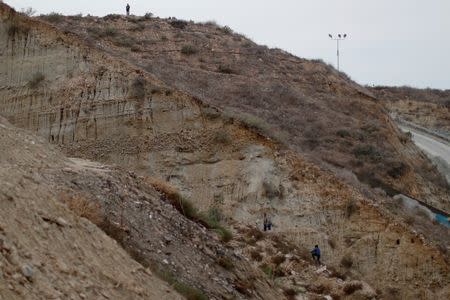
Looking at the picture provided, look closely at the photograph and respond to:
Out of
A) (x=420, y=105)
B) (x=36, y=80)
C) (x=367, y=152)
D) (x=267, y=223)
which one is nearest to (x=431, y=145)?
(x=420, y=105)

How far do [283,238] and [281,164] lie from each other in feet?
9.88

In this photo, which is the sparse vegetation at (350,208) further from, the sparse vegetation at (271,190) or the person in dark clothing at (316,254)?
the sparse vegetation at (271,190)

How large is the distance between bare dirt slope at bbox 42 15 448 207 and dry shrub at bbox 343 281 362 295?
6.47 meters

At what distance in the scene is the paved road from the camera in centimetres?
4562

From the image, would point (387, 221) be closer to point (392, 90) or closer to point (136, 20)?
point (136, 20)

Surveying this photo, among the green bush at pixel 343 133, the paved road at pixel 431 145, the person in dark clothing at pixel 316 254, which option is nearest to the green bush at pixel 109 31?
the green bush at pixel 343 133

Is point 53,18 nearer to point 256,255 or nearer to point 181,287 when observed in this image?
point 256,255

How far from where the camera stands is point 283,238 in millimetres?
21656

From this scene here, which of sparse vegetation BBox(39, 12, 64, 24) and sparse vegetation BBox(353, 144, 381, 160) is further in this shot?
sparse vegetation BBox(39, 12, 64, 24)

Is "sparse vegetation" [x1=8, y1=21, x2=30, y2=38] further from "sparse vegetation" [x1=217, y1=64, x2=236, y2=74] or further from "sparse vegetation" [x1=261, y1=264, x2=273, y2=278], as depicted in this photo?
"sparse vegetation" [x1=261, y1=264, x2=273, y2=278]

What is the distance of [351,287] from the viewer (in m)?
18.8

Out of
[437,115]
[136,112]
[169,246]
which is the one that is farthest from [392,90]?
[169,246]

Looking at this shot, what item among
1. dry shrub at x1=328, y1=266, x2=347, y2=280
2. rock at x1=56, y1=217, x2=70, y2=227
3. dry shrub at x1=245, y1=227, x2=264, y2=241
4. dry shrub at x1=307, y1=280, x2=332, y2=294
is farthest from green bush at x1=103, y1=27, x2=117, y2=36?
rock at x1=56, y1=217, x2=70, y2=227

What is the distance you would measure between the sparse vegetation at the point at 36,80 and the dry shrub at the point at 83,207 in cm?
1828
